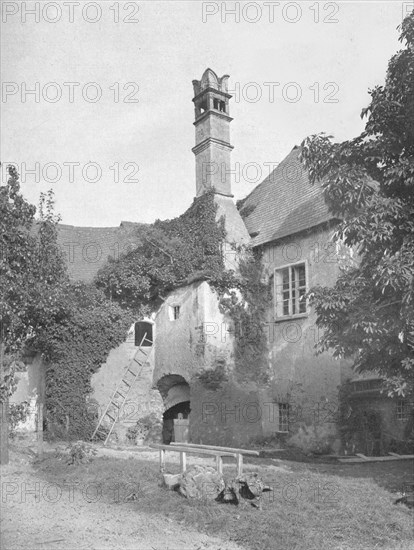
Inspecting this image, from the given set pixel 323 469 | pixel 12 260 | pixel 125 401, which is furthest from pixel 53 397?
pixel 323 469

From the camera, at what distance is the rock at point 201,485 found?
33.6 feet

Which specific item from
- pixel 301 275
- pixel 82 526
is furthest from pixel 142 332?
pixel 82 526

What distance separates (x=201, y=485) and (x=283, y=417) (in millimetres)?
9963

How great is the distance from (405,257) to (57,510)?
6981 mm

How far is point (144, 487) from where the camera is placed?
11305mm

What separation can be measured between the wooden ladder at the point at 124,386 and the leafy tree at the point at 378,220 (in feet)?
39.4

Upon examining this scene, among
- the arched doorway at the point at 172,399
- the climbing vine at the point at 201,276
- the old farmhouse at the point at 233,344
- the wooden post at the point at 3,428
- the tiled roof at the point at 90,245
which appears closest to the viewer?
the wooden post at the point at 3,428

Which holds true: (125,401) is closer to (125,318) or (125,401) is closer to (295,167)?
(125,318)

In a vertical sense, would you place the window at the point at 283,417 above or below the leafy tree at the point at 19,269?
below

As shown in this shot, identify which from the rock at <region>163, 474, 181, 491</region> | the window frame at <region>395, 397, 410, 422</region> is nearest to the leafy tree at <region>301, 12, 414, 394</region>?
the rock at <region>163, 474, 181, 491</region>

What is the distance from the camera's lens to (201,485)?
10336 mm

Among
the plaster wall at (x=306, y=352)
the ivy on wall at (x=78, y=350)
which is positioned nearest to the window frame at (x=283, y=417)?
the plaster wall at (x=306, y=352)

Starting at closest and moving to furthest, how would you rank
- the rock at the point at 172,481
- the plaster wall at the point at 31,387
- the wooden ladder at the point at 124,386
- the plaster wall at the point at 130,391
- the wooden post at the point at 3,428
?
the rock at the point at 172,481, the wooden post at the point at 3,428, the wooden ladder at the point at 124,386, the plaster wall at the point at 130,391, the plaster wall at the point at 31,387

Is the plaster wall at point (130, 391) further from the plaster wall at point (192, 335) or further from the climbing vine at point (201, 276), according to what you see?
the climbing vine at point (201, 276)
